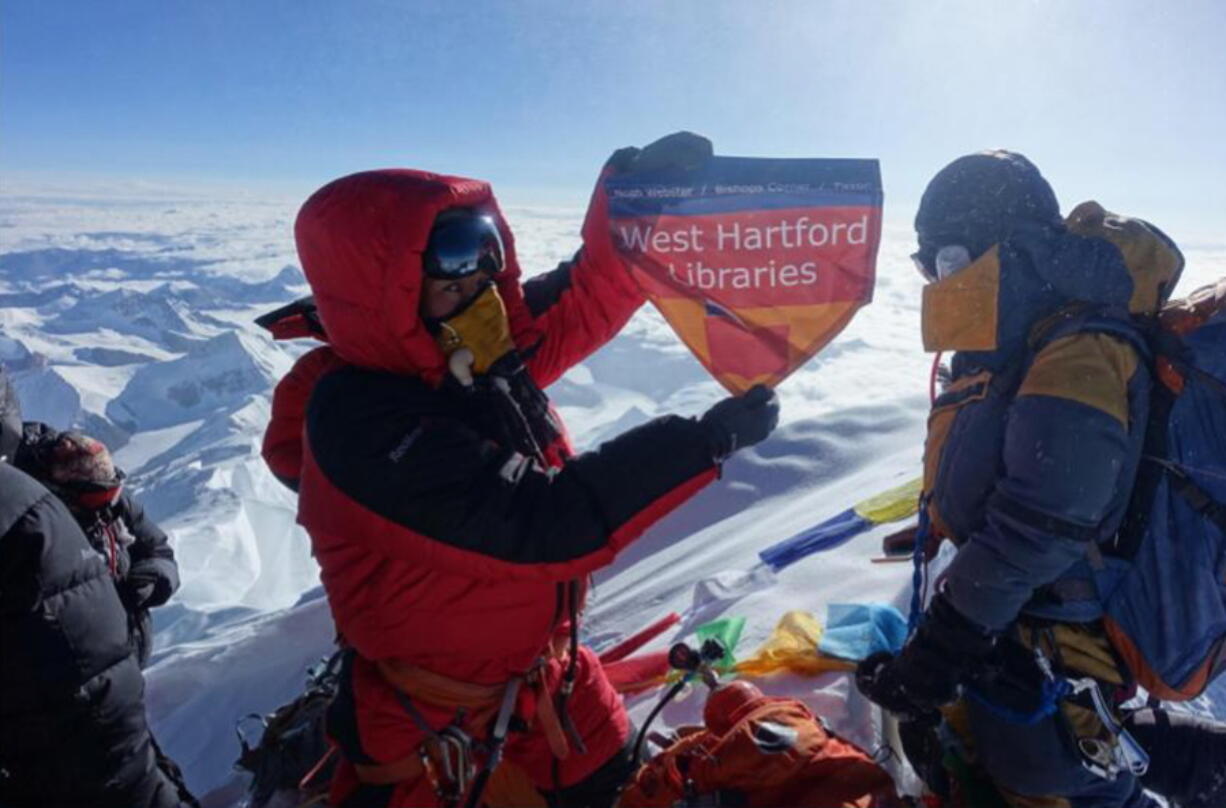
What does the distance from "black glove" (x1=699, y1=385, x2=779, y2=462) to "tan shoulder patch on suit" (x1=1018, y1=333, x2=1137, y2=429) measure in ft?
1.84

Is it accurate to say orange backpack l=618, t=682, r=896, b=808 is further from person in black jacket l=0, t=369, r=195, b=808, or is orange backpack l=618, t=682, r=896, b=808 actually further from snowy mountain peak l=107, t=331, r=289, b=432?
snowy mountain peak l=107, t=331, r=289, b=432

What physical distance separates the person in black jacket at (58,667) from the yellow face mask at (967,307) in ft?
8.02

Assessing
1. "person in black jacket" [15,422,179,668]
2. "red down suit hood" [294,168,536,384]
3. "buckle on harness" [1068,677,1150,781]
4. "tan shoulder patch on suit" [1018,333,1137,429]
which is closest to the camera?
"tan shoulder patch on suit" [1018,333,1137,429]

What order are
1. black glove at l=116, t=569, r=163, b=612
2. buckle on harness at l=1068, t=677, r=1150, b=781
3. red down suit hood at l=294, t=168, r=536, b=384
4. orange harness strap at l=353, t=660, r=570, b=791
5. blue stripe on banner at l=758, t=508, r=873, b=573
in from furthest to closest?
blue stripe on banner at l=758, t=508, r=873, b=573 < black glove at l=116, t=569, r=163, b=612 < orange harness strap at l=353, t=660, r=570, b=791 < buckle on harness at l=1068, t=677, r=1150, b=781 < red down suit hood at l=294, t=168, r=536, b=384

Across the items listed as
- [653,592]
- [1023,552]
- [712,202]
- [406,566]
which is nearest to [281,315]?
[406,566]

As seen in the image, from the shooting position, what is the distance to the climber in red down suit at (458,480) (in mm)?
1617

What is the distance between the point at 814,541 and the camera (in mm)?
4473

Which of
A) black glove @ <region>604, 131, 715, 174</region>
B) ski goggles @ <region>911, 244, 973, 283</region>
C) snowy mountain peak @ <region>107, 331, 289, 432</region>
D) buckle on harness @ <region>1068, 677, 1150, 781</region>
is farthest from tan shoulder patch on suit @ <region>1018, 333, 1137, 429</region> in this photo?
snowy mountain peak @ <region>107, 331, 289, 432</region>

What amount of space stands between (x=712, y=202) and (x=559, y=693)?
145 centimetres

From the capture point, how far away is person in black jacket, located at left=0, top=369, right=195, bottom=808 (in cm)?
211

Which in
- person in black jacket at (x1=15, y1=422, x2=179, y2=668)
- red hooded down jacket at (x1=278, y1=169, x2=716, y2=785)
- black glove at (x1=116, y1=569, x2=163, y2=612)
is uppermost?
red hooded down jacket at (x1=278, y1=169, x2=716, y2=785)

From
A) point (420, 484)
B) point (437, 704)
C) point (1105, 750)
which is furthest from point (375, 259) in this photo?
point (1105, 750)

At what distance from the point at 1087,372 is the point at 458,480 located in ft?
4.42

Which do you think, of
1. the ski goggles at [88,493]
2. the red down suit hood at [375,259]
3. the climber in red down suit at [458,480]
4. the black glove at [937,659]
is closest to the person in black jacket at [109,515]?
the ski goggles at [88,493]
